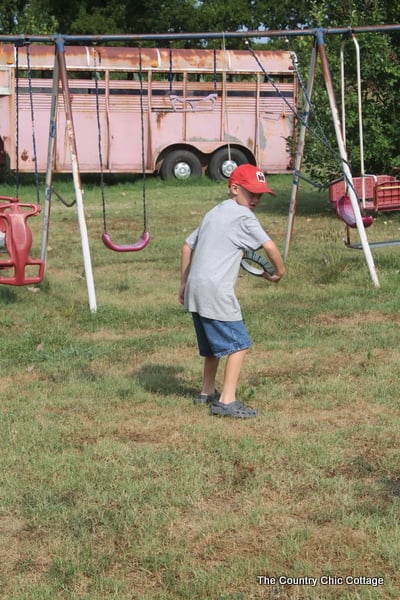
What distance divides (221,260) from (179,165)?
15355 millimetres

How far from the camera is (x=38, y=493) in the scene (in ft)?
15.0

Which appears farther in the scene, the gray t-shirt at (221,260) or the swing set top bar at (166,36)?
the swing set top bar at (166,36)

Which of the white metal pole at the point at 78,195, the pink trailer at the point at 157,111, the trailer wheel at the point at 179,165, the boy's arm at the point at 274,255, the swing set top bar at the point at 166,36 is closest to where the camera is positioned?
the boy's arm at the point at 274,255

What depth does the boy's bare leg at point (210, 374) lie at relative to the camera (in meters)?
6.02

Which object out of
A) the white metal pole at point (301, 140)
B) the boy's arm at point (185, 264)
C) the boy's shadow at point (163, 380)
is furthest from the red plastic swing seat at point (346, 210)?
the boy's arm at point (185, 264)

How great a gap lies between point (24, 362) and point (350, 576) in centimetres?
390

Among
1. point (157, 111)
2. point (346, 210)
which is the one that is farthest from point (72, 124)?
point (157, 111)

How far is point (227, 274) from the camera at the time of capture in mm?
5758

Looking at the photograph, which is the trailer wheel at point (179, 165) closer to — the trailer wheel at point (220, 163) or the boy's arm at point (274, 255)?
the trailer wheel at point (220, 163)

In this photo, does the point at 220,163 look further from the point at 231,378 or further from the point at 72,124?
the point at 231,378

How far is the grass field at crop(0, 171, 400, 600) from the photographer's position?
3854mm

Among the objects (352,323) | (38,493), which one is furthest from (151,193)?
(38,493)

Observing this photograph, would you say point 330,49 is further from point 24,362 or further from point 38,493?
point 38,493

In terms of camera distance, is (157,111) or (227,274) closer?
(227,274)
